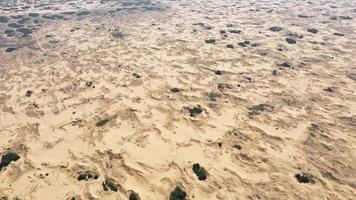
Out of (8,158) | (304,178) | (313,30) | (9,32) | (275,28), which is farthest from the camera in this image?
(9,32)

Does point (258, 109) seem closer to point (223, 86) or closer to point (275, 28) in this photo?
point (223, 86)

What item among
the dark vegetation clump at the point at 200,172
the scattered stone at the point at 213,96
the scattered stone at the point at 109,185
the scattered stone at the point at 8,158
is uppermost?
the scattered stone at the point at 213,96

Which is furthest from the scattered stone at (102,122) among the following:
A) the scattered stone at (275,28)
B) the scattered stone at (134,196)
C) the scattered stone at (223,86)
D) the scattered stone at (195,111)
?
the scattered stone at (275,28)

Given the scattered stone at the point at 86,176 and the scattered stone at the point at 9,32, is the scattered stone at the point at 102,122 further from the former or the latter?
the scattered stone at the point at 9,32

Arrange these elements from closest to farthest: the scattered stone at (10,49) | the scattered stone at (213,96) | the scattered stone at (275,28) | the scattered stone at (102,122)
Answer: the scattered stone at (102,122), the scattered stone at (213,96), the scattered stone at (10,49), the scattered stone at (275,28)

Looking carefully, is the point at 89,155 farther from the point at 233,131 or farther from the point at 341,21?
the point at 341,21

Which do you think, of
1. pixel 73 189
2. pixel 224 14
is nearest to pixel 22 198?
pixel 73 189

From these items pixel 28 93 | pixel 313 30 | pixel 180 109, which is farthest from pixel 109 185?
pixel 313 30

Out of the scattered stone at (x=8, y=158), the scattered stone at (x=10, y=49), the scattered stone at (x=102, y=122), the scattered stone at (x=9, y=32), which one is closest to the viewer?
the scattered stone at (x=8, y=158)
